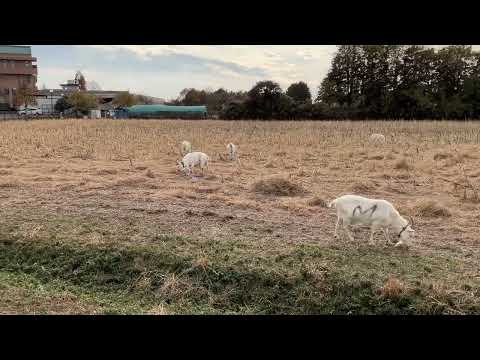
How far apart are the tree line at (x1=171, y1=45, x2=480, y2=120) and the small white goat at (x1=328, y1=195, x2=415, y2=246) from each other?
36.1 meters

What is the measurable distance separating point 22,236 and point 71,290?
2.00m

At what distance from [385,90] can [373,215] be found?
41.7m

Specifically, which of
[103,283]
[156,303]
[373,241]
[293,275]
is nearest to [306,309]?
[293,275]

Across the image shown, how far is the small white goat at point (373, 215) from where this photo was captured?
6422mm

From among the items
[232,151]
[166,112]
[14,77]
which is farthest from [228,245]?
[14,77]

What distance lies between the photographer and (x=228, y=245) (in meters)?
6.36

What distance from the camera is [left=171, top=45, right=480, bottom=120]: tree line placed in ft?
133

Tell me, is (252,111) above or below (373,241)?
above

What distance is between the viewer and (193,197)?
948cm

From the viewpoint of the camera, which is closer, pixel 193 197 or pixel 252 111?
pixel 193 197

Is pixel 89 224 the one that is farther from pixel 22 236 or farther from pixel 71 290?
pixel 71 290

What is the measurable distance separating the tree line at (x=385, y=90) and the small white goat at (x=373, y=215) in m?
36.1

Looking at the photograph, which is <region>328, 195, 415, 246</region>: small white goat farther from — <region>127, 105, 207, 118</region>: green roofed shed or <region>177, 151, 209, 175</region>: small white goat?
<region>127, 105, 207, 118</region>: green roofed shed

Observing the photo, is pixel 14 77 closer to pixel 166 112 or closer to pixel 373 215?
pixel 166 112
